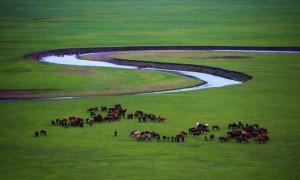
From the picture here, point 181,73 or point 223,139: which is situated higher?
point 181,73

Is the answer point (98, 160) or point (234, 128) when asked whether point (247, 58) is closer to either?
point (234, 128)

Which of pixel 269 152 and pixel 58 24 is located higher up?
pixel 58 24

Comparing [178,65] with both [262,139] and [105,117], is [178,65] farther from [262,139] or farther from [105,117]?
[262,139]

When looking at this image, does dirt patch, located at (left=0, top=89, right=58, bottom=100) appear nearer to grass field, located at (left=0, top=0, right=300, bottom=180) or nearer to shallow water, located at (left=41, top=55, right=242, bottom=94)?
grass field, located at (left=0, top=0, right=300, bottom=180)

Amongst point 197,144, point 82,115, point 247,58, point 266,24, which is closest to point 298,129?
point 197,144

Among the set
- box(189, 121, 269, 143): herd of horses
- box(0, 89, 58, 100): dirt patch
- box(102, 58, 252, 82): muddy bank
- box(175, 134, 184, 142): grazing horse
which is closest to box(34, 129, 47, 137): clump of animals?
box(175, 134, 184, 142): grazing horse

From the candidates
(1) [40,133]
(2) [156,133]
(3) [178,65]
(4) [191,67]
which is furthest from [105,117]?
(3) [178,65]

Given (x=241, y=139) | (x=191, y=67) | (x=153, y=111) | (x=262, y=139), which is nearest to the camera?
(x=262, y=139)
